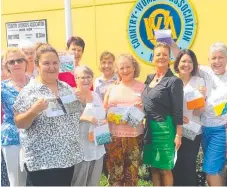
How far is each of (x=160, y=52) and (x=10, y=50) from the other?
146 cm

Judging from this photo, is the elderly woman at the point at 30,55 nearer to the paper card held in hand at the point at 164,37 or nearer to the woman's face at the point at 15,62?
the woman's face at the point at 15,62

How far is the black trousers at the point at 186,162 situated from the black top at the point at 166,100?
379 millimetres

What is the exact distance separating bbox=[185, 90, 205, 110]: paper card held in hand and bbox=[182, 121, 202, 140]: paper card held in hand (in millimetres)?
183

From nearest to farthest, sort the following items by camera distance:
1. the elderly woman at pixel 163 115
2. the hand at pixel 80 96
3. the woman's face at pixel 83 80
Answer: the hand at pixel 80 96, the woman's face at pixel 83 80, the elderly woman at pixel 163 115

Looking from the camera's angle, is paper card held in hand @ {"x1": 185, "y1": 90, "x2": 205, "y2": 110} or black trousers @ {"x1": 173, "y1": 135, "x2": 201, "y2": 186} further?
black trousers @ {"x1": 173, "y1": 135, "x2": 201, "y2": 186}

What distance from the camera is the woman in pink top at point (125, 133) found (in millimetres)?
4203

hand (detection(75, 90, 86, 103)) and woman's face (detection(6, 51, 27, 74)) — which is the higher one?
woman's face (detection(6, 51, 27, 74))

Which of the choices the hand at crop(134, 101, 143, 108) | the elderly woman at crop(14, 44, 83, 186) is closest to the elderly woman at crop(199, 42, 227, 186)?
the hand at crop(134, 101, 143, 108)

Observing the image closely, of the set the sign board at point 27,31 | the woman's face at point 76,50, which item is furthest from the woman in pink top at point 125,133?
the sign board at point 27,31

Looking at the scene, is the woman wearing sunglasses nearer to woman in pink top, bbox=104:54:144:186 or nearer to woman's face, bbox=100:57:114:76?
woman in pink top, bbox=104:54:144:186

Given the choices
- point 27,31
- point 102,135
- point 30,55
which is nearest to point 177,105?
point 102,135

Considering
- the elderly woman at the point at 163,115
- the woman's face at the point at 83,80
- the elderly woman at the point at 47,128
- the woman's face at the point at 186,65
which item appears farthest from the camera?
the woman's face at the point at 186,65

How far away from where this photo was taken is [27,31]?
9.22m

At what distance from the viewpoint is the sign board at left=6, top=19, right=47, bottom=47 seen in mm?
9031
